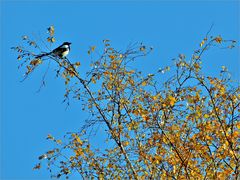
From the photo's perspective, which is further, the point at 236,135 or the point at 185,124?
the point at 185,124

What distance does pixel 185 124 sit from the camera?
8688mm

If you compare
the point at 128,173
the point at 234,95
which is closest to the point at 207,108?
the point at 234,95

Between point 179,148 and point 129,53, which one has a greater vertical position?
point 129,53

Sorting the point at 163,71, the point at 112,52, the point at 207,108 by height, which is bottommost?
the point at 207,108

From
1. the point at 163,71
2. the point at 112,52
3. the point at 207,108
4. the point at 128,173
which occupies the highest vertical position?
the point at 112,52

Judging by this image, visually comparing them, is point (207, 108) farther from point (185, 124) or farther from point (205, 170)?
point (205, 170)

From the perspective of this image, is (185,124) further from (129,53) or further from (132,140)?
(129,53)

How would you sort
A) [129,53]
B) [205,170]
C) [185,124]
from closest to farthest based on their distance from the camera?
[205,170] → [185,124] → [129,53]

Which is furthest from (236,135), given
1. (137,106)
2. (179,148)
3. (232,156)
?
(137,106)

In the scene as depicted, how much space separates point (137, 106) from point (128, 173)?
1.10 meters

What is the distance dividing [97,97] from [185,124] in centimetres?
166

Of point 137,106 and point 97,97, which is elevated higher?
point 97,97

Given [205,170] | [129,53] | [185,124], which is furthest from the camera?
[129,53]

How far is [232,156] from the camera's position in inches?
322
